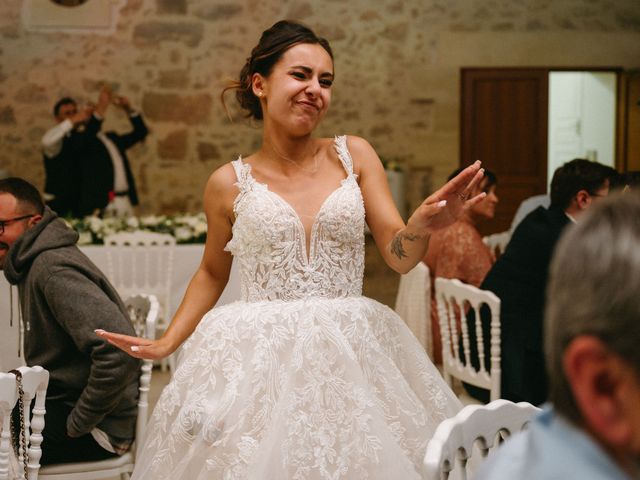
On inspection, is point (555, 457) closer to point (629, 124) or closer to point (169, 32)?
point (169, 32)

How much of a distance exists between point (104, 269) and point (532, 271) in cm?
294

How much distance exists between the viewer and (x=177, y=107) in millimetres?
10406

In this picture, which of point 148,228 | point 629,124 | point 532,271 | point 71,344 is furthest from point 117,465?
point 629,124

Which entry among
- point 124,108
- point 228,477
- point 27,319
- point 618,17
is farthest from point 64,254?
point 618,17

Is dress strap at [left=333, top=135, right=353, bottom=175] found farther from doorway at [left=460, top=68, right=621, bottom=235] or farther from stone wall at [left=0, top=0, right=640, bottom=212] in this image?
stone wall at [left=0, top=0, right=640, bottom=212]

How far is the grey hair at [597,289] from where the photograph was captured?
→ 709 millimetres

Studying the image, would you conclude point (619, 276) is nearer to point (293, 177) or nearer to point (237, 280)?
point (293, 177)

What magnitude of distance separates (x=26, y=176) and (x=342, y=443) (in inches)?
346

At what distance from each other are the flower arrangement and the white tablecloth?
0.76 ft

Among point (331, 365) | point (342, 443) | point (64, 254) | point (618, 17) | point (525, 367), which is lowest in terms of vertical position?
point (525, 367)

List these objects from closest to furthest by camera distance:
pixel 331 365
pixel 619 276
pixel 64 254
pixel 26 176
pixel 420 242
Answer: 1. pixel 619 276
2. pixel 420 242
3. pixel 331 365
4. pixel 64 254
5. pixel 26 176

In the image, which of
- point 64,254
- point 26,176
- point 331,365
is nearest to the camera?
point 331,365

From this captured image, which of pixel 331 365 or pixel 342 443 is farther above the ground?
pixel 331 365

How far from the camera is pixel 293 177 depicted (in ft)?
7.70
